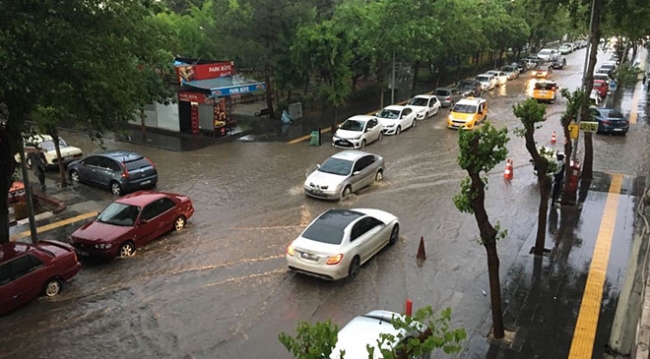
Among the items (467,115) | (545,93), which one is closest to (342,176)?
(467,115)

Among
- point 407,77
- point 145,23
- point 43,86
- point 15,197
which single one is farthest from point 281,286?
point 407,77

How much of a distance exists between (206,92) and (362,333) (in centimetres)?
2158

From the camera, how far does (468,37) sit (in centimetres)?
4328

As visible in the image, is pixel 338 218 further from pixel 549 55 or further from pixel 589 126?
pixel 549 55

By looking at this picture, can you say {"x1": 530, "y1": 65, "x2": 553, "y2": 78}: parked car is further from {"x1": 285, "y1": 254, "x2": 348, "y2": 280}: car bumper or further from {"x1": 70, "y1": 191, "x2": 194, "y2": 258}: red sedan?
{"x1": 285, "y1": 254, "x2": 348, "y2": 280}: car bumper

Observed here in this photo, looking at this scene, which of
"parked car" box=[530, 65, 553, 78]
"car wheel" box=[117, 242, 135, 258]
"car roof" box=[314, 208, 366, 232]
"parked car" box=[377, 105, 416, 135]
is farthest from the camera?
"parked car" box=[530, 65, 553, 78]

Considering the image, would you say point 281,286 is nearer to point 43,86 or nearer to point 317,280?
point 317,280

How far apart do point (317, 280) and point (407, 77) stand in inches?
1511

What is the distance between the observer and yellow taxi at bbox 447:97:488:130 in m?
30.7

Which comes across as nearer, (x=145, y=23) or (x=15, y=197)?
(x=145, y=23)

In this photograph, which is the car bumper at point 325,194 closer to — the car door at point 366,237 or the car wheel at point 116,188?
the car door at point 366,237

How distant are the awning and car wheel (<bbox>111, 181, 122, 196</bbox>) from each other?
933 centimetres

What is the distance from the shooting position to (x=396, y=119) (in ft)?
99.1

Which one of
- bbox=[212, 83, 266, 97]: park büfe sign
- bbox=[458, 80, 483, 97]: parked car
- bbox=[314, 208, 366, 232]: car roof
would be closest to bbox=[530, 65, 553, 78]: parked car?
bbox=[458, 80, 483, 97]: parked car
